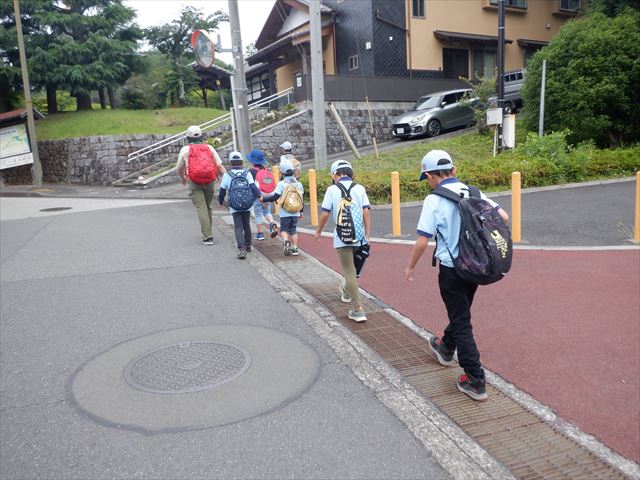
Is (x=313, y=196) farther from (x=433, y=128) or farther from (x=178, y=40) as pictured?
(x=178, y=40)

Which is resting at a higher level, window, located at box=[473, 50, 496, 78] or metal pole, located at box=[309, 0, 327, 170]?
window, located at box=[473, 50, 496, 78]

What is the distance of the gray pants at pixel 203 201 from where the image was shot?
8594mm

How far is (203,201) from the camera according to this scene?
8664 mm

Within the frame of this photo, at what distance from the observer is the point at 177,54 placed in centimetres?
2931

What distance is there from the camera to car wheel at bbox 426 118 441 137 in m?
20.2

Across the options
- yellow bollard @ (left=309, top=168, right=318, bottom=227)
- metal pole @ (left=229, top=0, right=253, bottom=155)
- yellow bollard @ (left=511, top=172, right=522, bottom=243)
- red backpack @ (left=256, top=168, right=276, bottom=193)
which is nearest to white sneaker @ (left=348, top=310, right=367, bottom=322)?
red backpack @ (left=256, top=168, right=276, bottom=193)

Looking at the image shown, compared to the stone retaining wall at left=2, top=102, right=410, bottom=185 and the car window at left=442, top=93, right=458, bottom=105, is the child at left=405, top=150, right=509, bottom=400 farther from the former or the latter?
the car window at left=442, top=93, right=458, bottom=105

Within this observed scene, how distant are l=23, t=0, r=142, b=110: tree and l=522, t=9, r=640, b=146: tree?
738 inches

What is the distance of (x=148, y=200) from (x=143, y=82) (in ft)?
47.5

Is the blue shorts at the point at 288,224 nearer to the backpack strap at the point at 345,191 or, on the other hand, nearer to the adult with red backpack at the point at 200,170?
the adult with red backpack at the point at 200,170

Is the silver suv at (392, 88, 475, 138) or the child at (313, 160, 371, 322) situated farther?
the silver suv at (392, 88, 475, 138)

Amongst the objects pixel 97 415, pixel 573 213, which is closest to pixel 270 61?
pixel 573 213

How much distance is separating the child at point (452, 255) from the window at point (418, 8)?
23058 mm

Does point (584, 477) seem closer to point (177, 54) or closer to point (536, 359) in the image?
point (536, 359)
